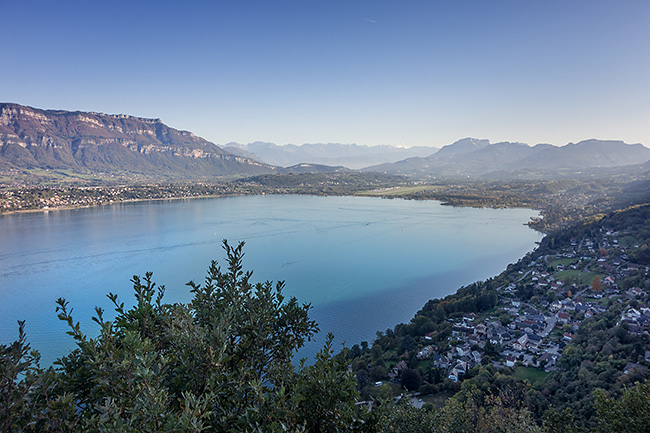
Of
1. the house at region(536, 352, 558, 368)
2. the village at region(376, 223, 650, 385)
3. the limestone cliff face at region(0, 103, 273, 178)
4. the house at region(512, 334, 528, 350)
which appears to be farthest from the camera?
the limestone cliff face at region(0, 103, 273, 178)

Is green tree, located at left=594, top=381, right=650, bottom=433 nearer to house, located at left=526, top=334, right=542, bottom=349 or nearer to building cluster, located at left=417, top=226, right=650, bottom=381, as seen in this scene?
building cluster, located at left=417, top=226, right=650, bottom=381

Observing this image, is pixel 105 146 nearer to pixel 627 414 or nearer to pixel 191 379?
pixel 191 379

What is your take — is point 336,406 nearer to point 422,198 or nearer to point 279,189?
point 422,198

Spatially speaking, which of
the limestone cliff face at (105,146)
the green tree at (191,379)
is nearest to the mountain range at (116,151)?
the limestone cliff face at (105,146)

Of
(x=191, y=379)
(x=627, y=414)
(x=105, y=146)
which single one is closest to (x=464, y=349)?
(x=627, y=414)

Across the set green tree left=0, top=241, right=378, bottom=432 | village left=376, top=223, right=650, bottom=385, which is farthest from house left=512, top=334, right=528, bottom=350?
green tree left=0, top=241, right=378, bottom=432

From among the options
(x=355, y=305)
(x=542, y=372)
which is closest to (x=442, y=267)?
(x=355, y=305)

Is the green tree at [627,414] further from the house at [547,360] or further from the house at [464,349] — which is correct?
the house at [464,349]
